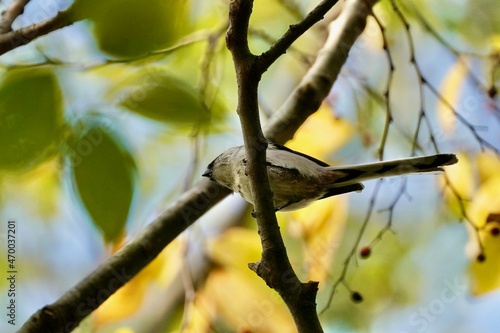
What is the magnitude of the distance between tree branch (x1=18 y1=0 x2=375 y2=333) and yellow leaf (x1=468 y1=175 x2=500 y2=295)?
2.36ft

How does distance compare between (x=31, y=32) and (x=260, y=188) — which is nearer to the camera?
(x=260, y=188)

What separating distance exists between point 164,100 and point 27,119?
14.6 inches

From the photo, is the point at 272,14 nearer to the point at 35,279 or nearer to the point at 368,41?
the point at 368,41

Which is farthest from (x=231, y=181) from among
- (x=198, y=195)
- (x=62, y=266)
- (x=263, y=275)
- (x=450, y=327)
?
(x=450, y=327)

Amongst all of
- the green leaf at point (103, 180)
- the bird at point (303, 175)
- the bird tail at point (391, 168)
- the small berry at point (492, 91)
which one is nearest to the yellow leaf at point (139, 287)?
the green leaf at point (103, 180)

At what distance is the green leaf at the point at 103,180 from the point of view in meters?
1.46

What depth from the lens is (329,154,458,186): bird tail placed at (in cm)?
109

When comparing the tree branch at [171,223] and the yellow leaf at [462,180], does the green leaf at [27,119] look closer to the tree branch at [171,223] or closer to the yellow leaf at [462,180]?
the tree branch at [171,223]

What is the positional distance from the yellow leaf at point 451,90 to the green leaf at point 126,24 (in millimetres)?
990

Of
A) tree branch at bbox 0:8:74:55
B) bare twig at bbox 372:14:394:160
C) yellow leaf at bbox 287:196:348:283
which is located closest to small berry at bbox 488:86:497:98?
bare twig at bbox 372:14:394:160

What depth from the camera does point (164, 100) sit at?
5.15 feet

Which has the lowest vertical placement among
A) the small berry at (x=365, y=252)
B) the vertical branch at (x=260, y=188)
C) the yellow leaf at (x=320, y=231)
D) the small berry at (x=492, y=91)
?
the vertical branch at (x=260, y=188)

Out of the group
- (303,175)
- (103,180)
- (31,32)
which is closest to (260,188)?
(303,175)

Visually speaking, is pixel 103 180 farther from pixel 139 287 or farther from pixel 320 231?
pixel 320 231
